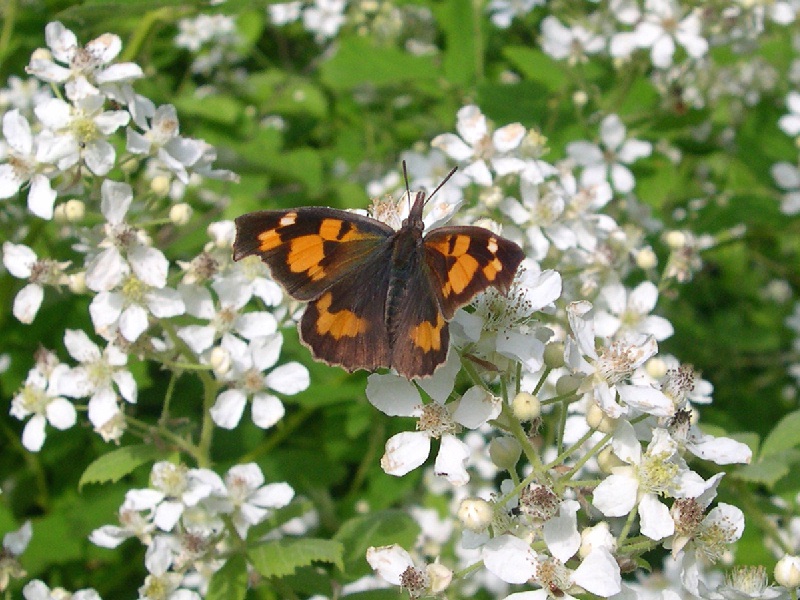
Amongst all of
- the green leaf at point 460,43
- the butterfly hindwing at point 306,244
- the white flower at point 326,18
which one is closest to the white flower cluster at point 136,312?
the butterfly hindwing at point 306,244

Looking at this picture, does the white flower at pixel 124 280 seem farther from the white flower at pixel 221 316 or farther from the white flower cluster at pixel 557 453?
the white flower cluster at pixel 557 453

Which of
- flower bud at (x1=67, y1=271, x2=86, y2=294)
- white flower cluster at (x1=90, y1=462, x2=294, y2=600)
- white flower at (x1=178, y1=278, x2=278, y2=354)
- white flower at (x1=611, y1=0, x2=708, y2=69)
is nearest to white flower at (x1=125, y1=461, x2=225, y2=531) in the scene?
white flower cluster at (x1=90, y1=462, x2=294, y2=600)

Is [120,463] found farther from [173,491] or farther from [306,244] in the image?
[306,244]

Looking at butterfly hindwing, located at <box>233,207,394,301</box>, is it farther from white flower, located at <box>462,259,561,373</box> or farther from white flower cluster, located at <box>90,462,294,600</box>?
white flower cluster, located at <box>90,462,294,600</box>

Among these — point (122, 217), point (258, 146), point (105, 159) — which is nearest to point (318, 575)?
point (122, 217)

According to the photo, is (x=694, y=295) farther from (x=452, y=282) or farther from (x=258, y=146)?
(x=452, y=282)

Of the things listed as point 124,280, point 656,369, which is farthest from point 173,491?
point 656,369
